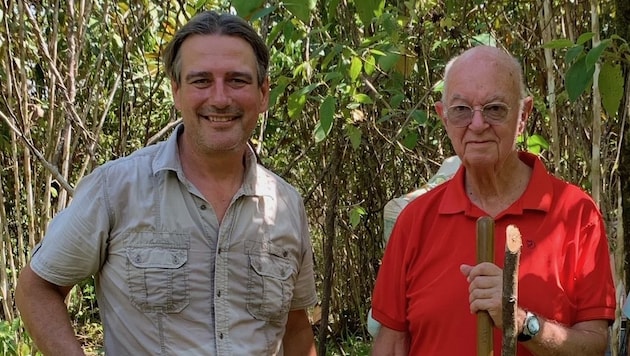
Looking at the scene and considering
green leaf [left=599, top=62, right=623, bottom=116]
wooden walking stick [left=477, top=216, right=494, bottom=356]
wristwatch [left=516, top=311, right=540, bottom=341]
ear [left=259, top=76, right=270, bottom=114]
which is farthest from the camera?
green leaf [left=599, top=62, right=623, bottom=116]

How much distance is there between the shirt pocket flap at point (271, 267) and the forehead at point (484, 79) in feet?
2.18

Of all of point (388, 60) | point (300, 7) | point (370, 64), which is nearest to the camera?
point (300, 7)

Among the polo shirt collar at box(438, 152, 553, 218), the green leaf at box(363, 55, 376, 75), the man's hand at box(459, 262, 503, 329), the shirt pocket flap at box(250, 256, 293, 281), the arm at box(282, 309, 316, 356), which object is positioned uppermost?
the green leaf at box(363, 55, 376, 75)

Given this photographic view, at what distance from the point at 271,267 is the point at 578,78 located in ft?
3.40

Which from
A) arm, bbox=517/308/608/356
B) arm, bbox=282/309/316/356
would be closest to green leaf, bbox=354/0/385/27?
arm, bbox=282/309/316/356

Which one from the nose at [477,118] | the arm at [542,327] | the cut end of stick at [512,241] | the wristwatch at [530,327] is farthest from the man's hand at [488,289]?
the nose at [477,118]

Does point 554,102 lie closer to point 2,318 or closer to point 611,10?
point 611,10

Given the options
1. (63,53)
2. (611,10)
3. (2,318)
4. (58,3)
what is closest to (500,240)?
(611,10)

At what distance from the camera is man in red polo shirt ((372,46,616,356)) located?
2.25 metres

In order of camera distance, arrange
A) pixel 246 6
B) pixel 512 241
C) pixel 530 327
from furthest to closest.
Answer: pixel 246 6 → pixel 530 327 → pixel 512 241

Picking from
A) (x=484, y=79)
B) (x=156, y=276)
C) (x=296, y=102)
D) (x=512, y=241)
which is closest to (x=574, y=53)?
(x=484, y=79)

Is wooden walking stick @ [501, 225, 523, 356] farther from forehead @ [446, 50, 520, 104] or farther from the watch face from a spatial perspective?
forehead @ [446, 50, 520, 104]

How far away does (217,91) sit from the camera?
2318 millimetres

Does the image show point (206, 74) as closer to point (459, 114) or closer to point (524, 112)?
point (459, 114)
